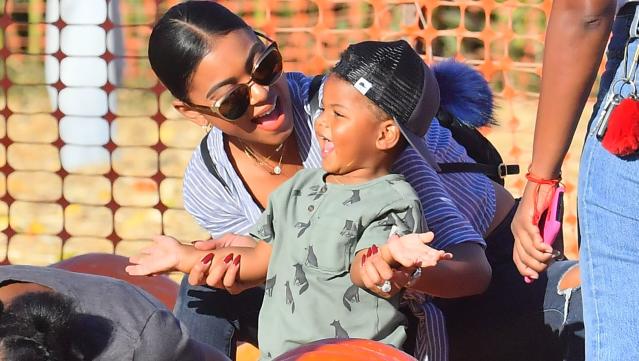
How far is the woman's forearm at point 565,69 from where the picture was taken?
2.20 metres

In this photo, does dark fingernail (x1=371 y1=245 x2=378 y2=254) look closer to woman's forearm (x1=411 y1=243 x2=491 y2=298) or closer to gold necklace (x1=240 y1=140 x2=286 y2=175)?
woman's forearm (x1=411 y1=243 x2=491 y2=298)

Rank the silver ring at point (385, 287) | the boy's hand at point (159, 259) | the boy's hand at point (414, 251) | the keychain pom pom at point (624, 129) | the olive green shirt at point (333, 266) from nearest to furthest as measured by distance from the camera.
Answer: the keychain pom pom at point (624, 129), the boy's hand at point (414, 251), the silver ring at point (385, 287), the olive green shirt at point (333, 266), the boy's hand at point (159, 259)

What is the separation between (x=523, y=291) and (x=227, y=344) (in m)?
0.86

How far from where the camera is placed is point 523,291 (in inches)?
122

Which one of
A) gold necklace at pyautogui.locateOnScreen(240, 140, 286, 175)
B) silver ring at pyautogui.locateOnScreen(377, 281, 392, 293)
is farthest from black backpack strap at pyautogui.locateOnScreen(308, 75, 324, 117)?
silver ring at pyautogui.locateOnScreen(377, 281, 392, 293)

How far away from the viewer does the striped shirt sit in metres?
2.89

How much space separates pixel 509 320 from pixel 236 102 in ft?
3.21

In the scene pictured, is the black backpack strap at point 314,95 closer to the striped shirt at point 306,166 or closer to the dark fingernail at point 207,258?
the striped shirt at point 306,166

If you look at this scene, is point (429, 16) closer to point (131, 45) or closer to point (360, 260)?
point (360, 260)

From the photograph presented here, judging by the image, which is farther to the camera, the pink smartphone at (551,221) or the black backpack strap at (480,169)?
the black backpack strap at (480,169)

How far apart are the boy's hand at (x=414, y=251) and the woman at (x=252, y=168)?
0.54 metres

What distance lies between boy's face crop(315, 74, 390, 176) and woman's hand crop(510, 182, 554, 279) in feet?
1.39

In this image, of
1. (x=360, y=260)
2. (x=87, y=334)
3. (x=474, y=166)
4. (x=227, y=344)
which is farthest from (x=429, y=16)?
(x=87, y=334)

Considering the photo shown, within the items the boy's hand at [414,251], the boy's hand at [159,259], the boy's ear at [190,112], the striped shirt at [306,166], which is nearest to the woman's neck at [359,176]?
the striped shirt at [306,166]
